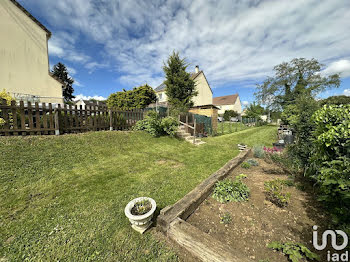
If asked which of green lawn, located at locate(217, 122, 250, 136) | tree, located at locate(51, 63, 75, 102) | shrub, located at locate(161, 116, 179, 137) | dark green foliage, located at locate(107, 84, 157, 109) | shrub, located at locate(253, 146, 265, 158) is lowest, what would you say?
shrub, located at locate(253, 146, 265, 158)

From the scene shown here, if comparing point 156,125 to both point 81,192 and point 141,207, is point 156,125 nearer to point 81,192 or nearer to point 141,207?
point 81,192

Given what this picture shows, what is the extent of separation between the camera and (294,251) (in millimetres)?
1373

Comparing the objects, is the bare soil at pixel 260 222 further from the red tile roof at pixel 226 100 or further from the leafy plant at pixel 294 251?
the red tile roof at pixel 226 100

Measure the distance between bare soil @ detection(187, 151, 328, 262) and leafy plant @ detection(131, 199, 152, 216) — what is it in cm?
68

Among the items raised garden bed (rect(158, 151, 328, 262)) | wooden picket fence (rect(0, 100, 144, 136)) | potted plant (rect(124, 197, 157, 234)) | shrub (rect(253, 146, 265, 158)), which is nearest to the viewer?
raised garden bed (rect(158, 151, 328, 262))

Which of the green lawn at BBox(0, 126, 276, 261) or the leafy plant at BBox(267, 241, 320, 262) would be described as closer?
the leafy plant at BBox(267, 241, 320, 262)

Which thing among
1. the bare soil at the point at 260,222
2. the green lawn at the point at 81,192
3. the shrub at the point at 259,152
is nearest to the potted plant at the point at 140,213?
the green lawn at the point at 81,192

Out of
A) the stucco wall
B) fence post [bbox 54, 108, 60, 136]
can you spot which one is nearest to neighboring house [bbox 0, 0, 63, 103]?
fence post [bbox 54, 108, 60, 136]

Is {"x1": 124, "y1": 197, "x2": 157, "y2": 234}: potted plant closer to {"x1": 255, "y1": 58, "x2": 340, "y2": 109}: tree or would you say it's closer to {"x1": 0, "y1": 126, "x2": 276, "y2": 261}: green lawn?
{"x1": 0, "y1": 126, "x2": 276, "y2": 261}: green lawn

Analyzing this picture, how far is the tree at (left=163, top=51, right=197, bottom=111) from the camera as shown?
13.0m

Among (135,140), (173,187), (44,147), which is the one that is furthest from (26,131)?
(173,187)

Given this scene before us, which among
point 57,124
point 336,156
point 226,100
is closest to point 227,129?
point 336,156

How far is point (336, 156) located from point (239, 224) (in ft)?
5.67

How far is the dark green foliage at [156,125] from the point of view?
7.81 meters
